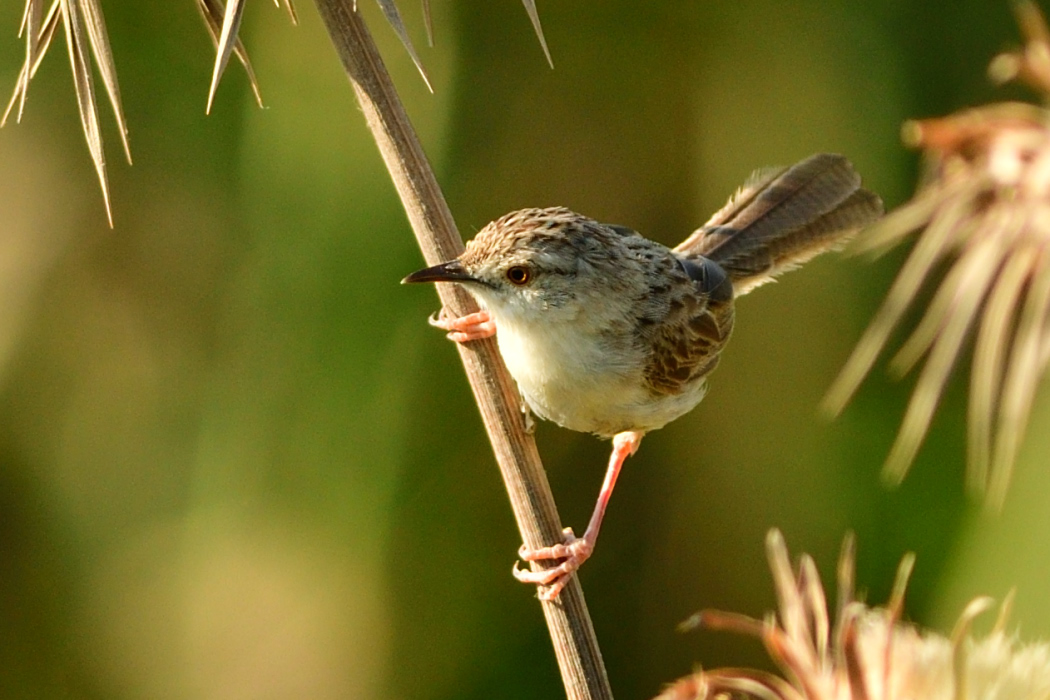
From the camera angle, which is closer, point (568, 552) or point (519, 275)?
point (568, 552)

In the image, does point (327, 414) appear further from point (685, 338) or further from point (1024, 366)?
point (1024, 366)

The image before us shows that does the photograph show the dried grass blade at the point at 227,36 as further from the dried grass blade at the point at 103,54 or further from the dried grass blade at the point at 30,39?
the dried grass blade at the point at 30,39

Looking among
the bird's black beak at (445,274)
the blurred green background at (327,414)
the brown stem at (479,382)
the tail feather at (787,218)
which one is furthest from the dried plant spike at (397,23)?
the blurred green background at (327,414)

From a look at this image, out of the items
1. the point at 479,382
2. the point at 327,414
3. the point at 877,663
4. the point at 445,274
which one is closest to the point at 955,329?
the point at 877,663

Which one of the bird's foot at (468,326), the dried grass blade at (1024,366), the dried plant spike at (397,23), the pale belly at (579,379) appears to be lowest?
the pale belly at (579,379)

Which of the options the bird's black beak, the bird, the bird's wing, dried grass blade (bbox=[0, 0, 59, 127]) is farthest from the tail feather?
dried grass blade (bbox=[0, 0, 59, 127])

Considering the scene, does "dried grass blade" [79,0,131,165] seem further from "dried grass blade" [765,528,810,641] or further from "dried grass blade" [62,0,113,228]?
"dried grass blade" [765,528,810,641]
